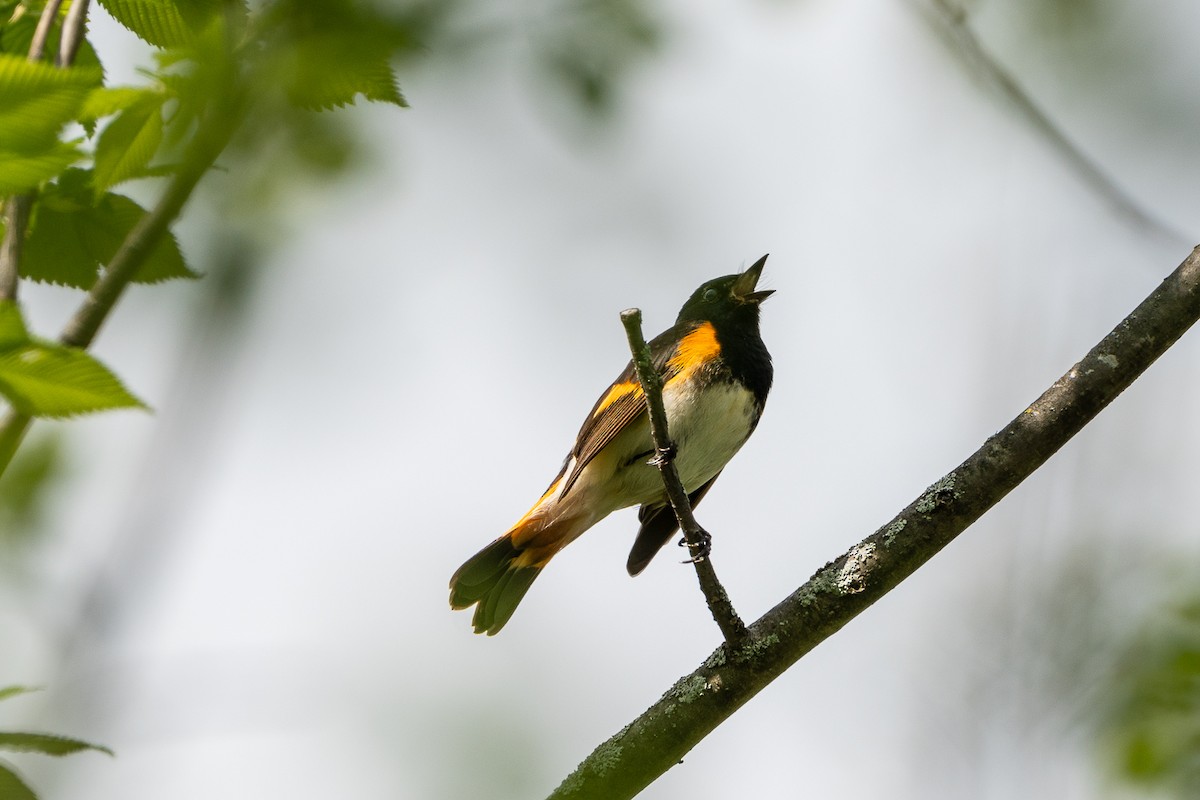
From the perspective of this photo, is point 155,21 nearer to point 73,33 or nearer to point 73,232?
point 73,33

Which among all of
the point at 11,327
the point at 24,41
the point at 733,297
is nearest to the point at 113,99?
the point at 11,327

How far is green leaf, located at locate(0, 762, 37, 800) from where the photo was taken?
4.59 feet

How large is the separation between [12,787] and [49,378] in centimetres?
59

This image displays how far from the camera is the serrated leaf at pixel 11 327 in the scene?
1624mm

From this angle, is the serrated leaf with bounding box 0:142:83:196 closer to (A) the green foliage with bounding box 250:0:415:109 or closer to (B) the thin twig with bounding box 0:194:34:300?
(B) the thin twig with bounding box 0:194:34:300

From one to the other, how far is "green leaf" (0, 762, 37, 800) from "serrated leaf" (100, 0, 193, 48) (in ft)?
4.29

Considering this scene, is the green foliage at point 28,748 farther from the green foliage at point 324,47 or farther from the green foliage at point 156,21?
the green foliage at point 156,21

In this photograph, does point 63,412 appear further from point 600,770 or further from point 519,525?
point 519,525

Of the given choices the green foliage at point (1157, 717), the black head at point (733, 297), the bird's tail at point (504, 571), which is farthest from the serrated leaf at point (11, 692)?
the black head at point (733, 297)

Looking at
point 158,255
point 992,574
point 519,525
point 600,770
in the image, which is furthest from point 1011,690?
point 519,525

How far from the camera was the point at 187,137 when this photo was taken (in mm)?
1806

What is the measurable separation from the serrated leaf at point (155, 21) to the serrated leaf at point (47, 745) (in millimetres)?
1269

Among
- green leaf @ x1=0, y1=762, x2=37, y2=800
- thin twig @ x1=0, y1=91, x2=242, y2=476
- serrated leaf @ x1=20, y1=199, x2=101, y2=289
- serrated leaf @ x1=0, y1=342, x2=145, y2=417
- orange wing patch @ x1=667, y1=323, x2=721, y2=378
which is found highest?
orange wing patch @ x1=667, y1=323, x2=721, y2=378

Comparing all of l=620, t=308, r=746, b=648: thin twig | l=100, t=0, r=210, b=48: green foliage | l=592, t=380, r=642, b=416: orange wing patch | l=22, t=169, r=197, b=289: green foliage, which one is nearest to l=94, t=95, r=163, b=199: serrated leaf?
l=100, t=0, r=210, b=48: green foliage
